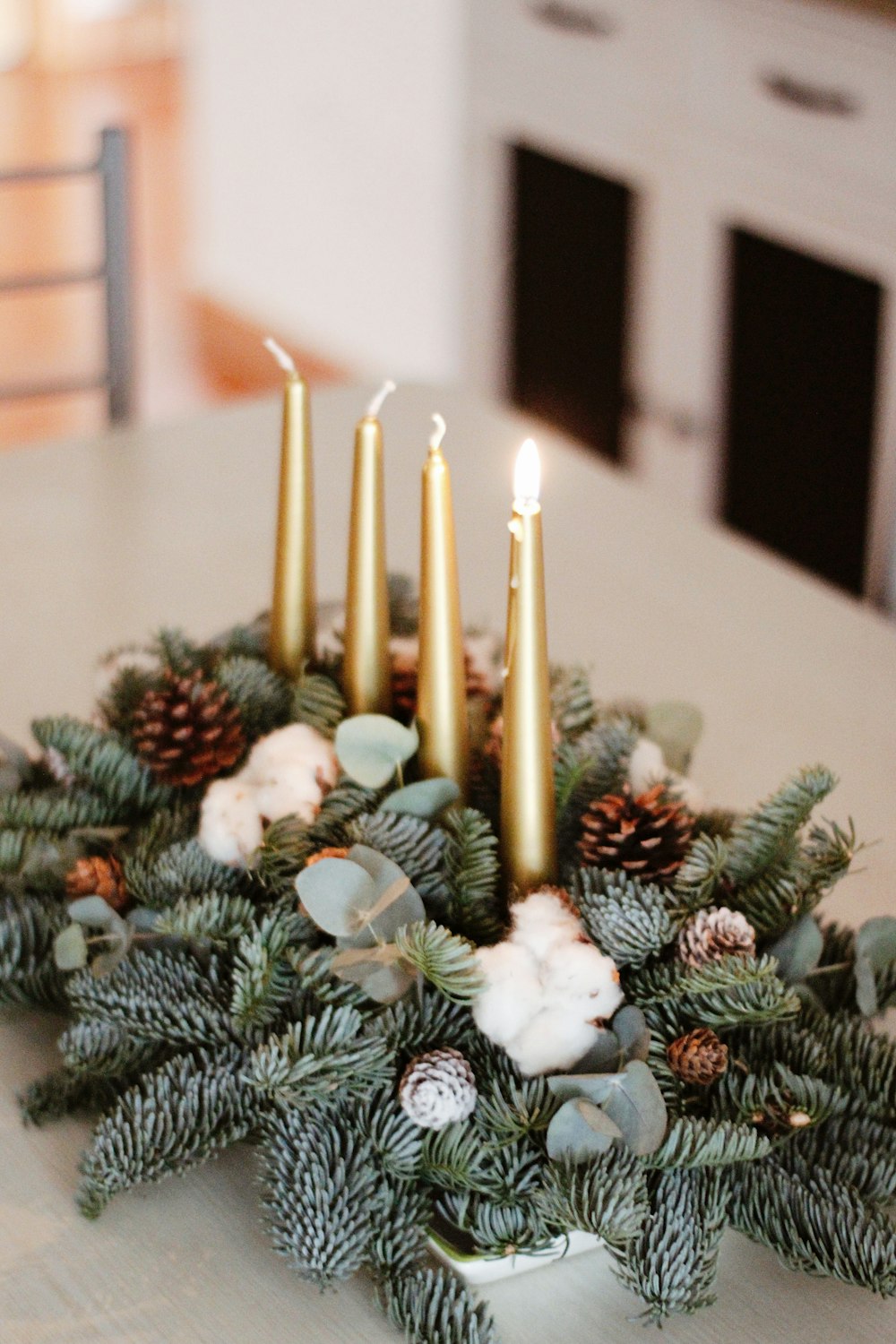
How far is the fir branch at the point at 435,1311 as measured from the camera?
549mm

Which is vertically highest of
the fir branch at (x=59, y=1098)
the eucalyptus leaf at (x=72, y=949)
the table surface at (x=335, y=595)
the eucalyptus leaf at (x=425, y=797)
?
the eucalyptus leaf at (x=425, y=797)

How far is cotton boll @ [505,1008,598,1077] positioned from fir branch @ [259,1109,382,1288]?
6cm

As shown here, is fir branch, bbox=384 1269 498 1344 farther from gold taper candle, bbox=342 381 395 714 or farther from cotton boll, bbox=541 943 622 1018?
gold taper candle, bbox=342 381 395 714

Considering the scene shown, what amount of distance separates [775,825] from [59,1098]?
0.29 meters

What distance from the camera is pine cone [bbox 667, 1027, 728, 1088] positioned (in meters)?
0.58

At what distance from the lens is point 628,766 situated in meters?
0.69

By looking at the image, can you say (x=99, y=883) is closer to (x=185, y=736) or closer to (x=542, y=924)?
(x=185, y=736)

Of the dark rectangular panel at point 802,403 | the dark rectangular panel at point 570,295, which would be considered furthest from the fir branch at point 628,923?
the dark rectangular panel at point 570,295

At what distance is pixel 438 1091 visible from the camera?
0.55m

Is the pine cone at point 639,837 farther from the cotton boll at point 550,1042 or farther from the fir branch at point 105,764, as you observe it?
the fir branch at point 105,764

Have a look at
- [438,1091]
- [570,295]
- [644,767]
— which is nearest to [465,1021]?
[438,1091]

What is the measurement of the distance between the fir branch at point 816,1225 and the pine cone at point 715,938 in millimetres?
73

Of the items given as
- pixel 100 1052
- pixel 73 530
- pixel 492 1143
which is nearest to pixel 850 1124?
pixel 492 1143

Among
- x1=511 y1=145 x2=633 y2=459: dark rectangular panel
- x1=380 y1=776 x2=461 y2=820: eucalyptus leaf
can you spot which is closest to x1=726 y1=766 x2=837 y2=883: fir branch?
x1=380 y1=776 x2=461 y2=820: eucalyptus leaf
